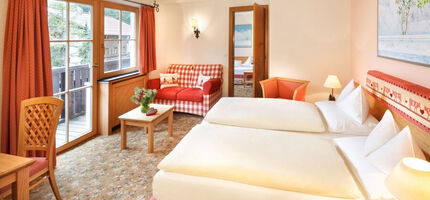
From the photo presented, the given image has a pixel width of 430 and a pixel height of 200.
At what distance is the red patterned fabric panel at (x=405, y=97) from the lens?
1747 mm

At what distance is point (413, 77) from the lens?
208cm

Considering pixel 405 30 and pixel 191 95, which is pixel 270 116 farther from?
pixel 191 95

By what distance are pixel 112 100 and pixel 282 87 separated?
2.85 metres

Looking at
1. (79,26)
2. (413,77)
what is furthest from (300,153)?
(79,26)

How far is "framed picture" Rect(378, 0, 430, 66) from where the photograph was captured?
6.12 ft

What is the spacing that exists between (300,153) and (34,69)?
2.79 meters

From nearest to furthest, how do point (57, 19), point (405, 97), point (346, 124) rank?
point (405, 97), point (346, 124), point (57, 19)

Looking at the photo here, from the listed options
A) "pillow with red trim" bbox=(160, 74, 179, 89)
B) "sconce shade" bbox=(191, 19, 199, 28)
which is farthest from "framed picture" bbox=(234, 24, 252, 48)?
"pillow with red trim" bbox=(160, 74, 179, 89)

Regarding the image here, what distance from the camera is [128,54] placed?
5.15m

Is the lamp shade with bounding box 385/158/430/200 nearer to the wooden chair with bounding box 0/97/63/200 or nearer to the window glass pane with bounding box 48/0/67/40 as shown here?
the wooden chair with bounding box 0/97/63/200

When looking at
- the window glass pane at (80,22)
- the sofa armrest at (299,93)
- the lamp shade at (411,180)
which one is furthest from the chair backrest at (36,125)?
the sofa armrest at (299,93)

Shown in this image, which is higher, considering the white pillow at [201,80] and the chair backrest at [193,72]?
the chair backrest at [193,72]

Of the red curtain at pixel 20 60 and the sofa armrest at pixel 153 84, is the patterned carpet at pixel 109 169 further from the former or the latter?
the sofa armrest at pixel 153 84

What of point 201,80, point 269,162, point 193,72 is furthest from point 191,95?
point 269,162
